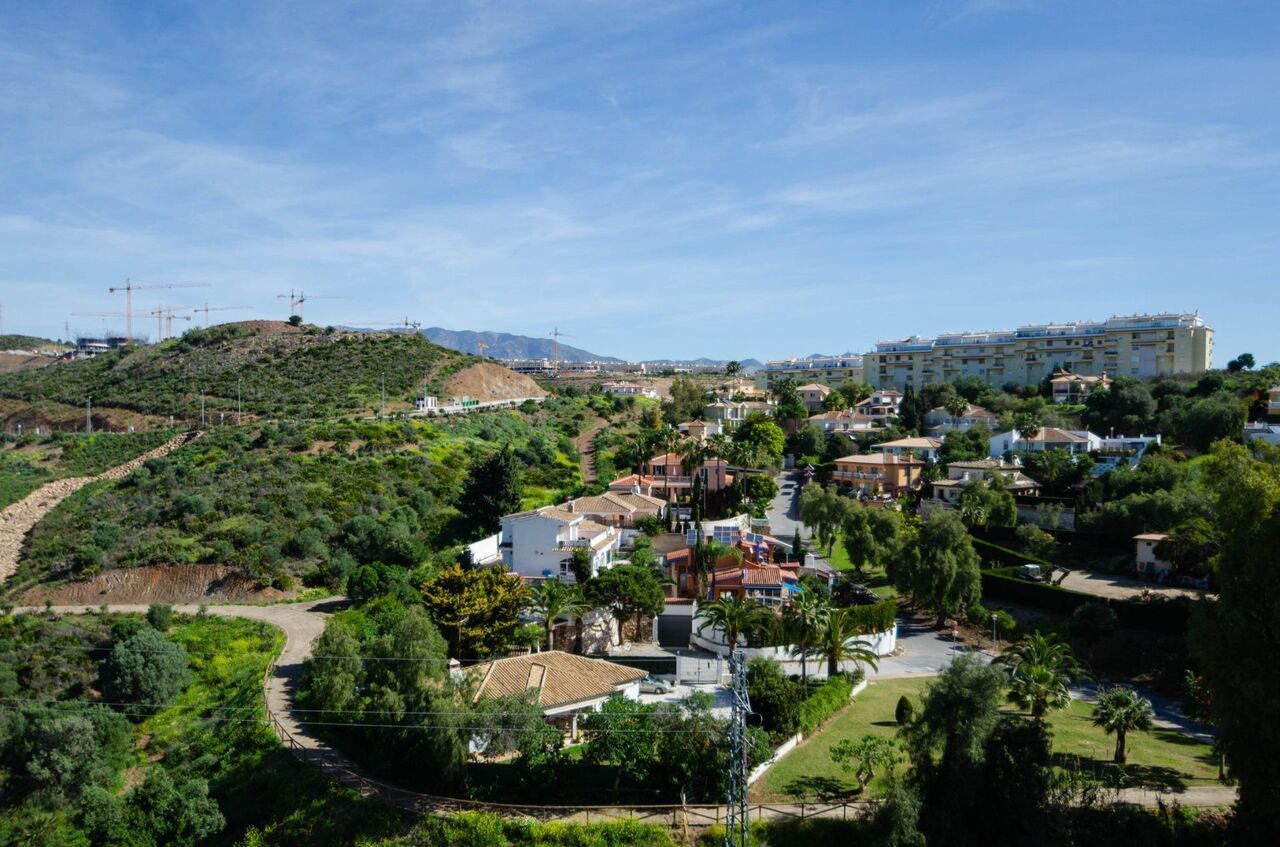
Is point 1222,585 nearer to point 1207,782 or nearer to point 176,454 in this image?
point 1207,782

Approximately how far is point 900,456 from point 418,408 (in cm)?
4647

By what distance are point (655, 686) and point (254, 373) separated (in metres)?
78.4

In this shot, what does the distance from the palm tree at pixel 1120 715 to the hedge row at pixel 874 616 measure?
32.0 feet

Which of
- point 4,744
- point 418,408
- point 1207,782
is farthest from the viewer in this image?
point 418,408

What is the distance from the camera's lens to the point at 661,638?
3728 centimetres

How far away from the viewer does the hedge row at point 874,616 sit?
112 feet

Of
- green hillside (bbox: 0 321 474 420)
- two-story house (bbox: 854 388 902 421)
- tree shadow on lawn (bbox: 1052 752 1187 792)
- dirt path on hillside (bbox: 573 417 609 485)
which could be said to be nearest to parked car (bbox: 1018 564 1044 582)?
tree shadow on lawn (bbox: 1052 752 1187 792)

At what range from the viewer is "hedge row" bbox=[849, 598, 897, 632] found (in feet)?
112

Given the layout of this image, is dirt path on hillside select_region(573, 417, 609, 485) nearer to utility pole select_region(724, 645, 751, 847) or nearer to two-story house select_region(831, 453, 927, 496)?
two-story house select_region(831, 453, 927, 496)

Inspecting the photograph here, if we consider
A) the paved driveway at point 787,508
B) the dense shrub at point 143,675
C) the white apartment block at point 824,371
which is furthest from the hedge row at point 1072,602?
the white apartment block at point 824,371

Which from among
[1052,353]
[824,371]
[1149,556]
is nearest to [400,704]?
[1149,556]

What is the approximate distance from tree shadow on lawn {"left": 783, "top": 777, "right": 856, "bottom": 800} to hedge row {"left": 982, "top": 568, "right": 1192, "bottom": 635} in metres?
16.7

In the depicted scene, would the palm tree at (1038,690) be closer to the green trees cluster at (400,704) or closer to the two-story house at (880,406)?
the green trees cluster at (400,704)

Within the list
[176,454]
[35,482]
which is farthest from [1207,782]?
[35,482]
